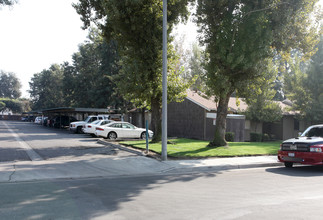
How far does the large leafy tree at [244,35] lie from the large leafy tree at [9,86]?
4875 inches

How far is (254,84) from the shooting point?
16.3 m

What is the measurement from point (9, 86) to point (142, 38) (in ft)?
402

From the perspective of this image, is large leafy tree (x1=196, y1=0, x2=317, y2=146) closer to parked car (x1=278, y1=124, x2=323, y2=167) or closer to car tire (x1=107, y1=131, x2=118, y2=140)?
parked car (x1=278, y1=124, x2=323, y2=167)

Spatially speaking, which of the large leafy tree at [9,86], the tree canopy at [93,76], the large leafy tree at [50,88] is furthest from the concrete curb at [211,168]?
the large leafy tree at [9,86]

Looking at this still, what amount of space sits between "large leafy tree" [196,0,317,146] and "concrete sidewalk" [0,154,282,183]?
425 centimetres

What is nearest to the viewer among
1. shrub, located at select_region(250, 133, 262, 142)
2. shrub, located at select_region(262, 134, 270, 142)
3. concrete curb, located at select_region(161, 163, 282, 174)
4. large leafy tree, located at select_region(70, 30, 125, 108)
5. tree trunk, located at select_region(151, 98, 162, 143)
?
concrete curb, located at select_region(161, 163, 282, 174)

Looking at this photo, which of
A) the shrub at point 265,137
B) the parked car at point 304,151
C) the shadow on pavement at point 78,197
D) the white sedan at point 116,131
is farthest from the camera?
the shrub at point 265,137

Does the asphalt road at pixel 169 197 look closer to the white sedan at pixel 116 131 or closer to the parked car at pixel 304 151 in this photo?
the parked car at pixel 304 151

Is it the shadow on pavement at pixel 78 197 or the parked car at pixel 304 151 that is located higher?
the parked car at pixel 304 151

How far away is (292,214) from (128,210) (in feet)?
10.3

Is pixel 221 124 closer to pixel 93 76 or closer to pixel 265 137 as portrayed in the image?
pixel 265 137

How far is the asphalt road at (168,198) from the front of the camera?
537 centimetres

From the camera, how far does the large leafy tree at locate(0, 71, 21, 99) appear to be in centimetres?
11981

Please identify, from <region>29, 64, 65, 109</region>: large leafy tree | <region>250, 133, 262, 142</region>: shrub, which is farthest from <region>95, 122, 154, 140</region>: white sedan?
<region>29, 64, 65, 109</region>: large leafy tree
